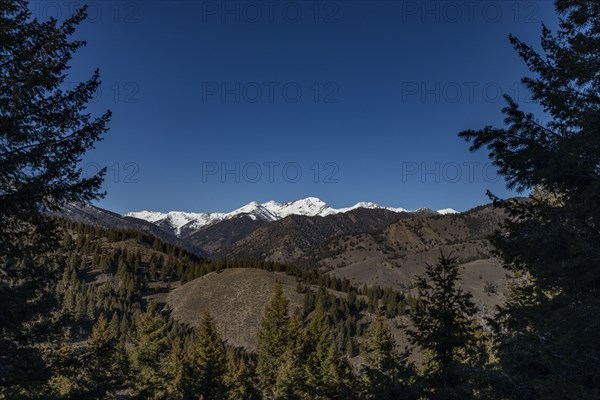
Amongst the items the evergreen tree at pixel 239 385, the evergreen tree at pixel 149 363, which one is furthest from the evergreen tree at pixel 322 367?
the evergreen tree at pixel 149 363

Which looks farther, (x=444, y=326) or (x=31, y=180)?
(x=444, y=326)

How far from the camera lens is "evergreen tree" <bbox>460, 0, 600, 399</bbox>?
605 cm

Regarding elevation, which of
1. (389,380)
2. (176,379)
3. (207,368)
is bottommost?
(176,379)

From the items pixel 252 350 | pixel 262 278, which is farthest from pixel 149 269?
pixel 252 350

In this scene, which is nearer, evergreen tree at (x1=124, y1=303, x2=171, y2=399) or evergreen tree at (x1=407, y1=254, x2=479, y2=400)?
evergreen tree at (x1=407, y1=254, x2=479, y2=400)

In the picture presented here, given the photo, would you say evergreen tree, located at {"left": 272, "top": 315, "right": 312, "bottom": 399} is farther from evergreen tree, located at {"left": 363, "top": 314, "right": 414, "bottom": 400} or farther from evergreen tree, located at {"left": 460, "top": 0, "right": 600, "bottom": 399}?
evergreen tree, located at {"left": 460, "top": 0, "right": 600, "bottom": 399}

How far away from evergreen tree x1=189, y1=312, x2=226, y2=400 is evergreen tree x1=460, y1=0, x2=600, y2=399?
29.6m

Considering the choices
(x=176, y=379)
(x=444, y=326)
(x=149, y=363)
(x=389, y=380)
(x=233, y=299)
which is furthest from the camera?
(x=233, y=299)

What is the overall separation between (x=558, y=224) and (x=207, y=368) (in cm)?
3448

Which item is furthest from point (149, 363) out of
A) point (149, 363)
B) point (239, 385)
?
point (239, 385)

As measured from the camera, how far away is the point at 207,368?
35.0 meters

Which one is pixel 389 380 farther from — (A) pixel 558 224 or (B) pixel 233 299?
(B) pixel 233 299

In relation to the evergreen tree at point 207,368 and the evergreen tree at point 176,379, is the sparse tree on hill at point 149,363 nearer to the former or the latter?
the evergreen tree at point 176,379

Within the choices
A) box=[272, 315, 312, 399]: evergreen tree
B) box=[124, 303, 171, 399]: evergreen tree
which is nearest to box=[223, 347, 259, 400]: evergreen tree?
box=[272, 315, 312, 399]: evergreen tree
